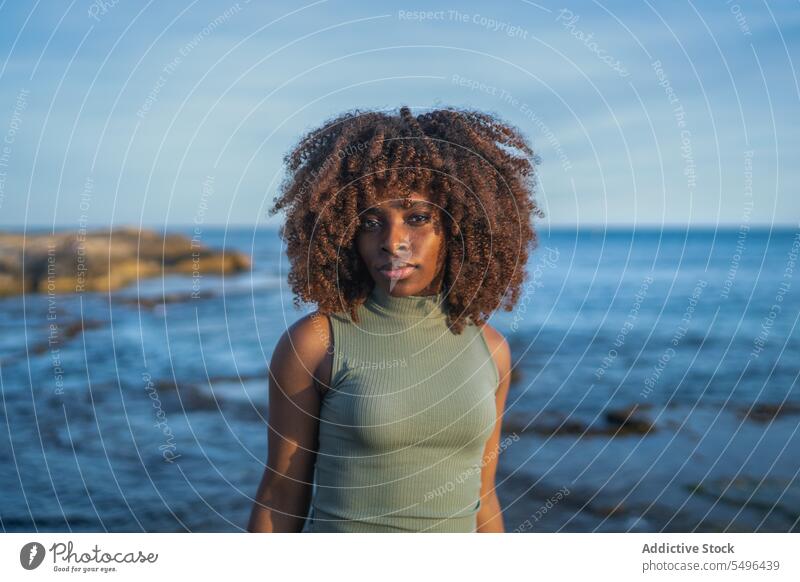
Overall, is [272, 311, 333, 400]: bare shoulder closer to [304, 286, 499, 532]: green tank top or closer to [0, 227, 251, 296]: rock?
[304, 286, 499, 532]: green tank top

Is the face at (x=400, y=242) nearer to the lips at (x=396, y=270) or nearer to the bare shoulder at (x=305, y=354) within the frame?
the lips at (x=396, y=270)

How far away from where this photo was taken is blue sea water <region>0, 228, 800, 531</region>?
5.83 meters

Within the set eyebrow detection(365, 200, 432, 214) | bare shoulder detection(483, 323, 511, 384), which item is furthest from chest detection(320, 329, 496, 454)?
eyebrow detection(365, 200, 432, 214)

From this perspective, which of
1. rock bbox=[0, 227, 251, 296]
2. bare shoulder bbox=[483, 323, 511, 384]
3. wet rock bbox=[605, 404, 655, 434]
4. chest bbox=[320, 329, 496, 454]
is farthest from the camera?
rock bbox=[0, 227, 251, 296]

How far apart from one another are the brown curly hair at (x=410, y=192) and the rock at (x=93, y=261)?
10925 millimetres

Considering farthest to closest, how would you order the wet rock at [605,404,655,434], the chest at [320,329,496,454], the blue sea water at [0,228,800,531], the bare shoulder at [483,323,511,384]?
the wet rock at [605,404,655,434]
the blue sea water at [0,228,800,531]
the bare shoulder at [483,323,511,384]
the chest at [320,329,496,454]

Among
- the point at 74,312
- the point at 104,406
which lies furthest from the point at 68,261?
the point at 104,406

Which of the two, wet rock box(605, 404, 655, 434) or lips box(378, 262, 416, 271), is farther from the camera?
wet rock box(605, 404, 655, 434)

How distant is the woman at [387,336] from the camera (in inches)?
85.4

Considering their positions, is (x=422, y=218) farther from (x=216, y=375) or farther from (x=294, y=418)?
(x=216, y=375)

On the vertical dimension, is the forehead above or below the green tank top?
above

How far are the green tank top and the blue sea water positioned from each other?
1.26m

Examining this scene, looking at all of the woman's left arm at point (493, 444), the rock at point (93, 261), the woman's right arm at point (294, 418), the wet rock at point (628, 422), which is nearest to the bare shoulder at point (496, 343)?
the woman's left arm at point (493, 444)

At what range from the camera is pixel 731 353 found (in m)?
11.4
